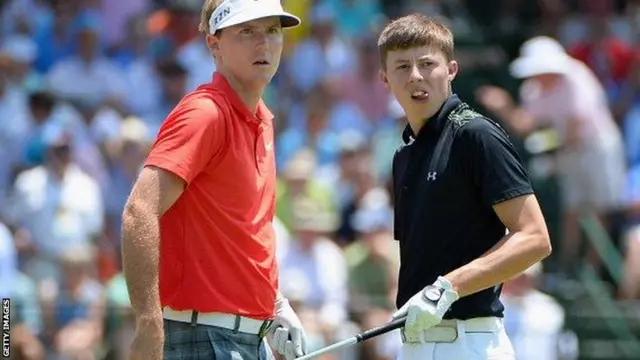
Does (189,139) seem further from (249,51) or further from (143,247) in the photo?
(249,51)

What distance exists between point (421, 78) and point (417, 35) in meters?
0.18

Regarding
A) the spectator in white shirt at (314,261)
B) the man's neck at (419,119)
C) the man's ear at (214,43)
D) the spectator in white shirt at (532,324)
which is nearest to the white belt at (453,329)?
the man's neck at (419,119)

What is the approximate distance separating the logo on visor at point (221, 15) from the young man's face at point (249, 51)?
45 millimetres

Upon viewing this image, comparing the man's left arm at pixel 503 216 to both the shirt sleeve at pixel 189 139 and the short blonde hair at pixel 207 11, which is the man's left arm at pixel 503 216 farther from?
the short blonde hair at pixel 207 11

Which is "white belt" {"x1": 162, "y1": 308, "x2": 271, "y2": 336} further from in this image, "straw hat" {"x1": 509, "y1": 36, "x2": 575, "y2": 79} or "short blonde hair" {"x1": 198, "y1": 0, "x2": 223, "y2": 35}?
"straw hat" {"x1": 509, "y1": 36, "x2": 575, "y2": 79}

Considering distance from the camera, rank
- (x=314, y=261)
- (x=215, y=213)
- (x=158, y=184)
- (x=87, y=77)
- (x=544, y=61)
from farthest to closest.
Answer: (x=87, y=77) → (x=544, y=61) → (x=314, y=261) → (x=215, y=213) → (x=158, y=184)

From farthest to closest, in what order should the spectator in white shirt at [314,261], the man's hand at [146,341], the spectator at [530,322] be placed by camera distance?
1. the spectator in white shirt at [314,261]
2. the spectator at [530,322]
3. the man's hand at [146,341]

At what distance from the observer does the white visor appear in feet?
20.2

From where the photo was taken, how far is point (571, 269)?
1291cm

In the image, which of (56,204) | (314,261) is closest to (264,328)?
(314,261)

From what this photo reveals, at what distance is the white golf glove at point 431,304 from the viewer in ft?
18.9

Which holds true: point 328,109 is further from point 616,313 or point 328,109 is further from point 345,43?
point 616,313

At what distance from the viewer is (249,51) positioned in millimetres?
6203

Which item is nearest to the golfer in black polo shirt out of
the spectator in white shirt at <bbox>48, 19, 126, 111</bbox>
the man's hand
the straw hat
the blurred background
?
the man's hand
